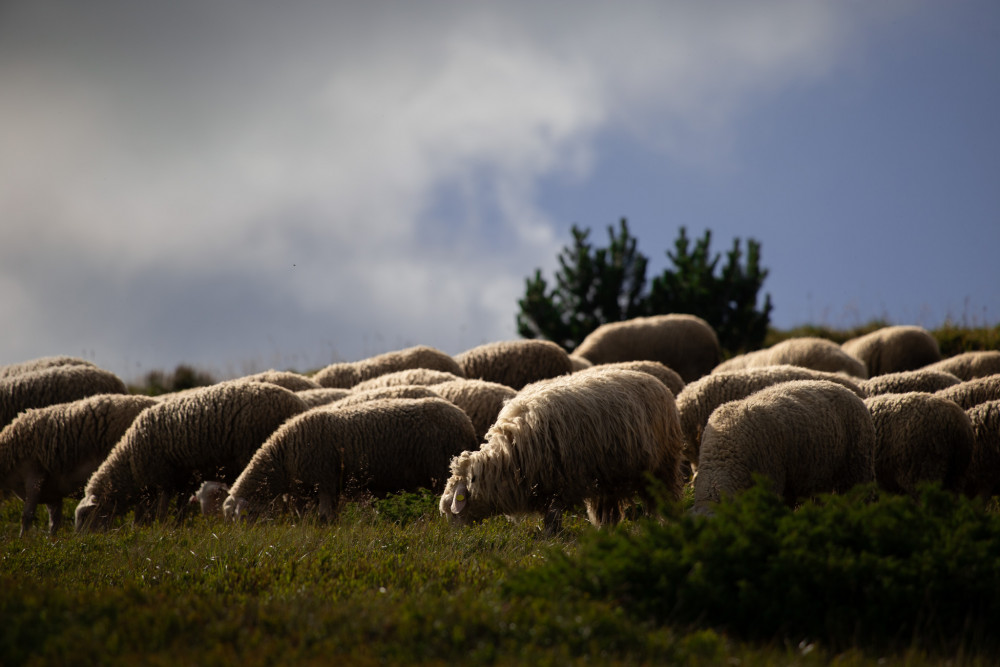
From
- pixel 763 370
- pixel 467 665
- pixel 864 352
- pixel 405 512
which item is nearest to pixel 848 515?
pixel 467 665

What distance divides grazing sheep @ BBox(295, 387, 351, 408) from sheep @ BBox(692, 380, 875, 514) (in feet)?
18.2

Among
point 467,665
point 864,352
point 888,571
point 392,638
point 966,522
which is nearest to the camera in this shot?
point 467,665

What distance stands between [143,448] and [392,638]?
618 centimetres

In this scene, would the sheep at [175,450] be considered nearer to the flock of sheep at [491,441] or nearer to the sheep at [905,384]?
the flock of sheep at [491,441]

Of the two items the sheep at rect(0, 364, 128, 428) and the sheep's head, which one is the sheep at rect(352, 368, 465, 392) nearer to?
the sheep's head

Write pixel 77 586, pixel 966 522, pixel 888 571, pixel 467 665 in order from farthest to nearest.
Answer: pixel 77 586, pixel 966 522, pixel 888 571, pixel 467 665

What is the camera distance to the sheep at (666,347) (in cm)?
1891

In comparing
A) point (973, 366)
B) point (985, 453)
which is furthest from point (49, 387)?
point (973, 366)

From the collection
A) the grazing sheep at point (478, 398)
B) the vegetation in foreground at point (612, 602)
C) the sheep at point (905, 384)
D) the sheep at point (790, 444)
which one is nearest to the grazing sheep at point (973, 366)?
the sheep at point (905, 384)

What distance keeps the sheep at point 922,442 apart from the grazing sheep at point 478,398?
4239 mm

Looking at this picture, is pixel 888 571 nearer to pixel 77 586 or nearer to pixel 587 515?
pixel 587 515

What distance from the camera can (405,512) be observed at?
825 cm

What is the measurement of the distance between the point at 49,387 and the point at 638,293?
17393 millimetres

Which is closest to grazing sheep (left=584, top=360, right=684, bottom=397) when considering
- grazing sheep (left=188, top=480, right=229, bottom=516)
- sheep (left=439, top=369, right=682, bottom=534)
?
sheep (left=439, top=369, right=682, bottom=534)
